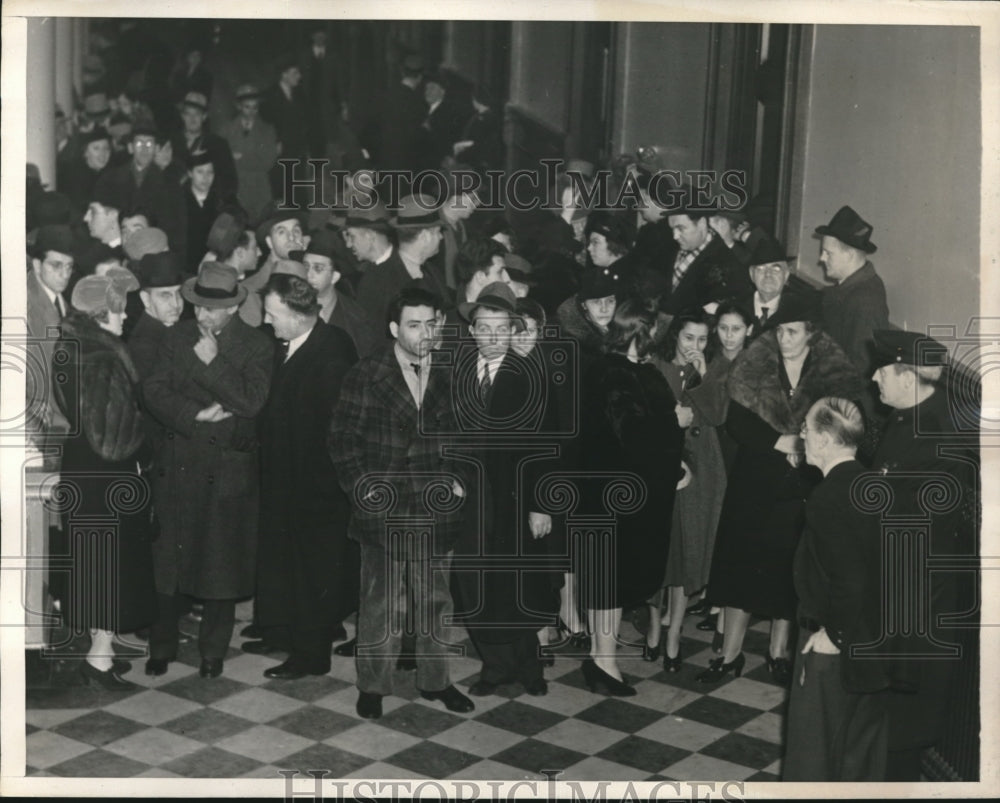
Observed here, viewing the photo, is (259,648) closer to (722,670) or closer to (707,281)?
(722,670)

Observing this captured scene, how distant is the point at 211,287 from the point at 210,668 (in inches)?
62.1

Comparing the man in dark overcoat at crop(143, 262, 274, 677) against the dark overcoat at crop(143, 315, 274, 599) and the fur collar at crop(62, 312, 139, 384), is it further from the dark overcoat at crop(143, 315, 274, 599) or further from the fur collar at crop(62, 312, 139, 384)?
the fur collar at crop(62, 312, 139, 384)

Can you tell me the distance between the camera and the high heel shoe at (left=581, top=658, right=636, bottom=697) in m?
9.45

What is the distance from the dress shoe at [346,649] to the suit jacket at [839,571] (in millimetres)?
1883

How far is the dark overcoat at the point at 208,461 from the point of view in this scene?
9.39 metres

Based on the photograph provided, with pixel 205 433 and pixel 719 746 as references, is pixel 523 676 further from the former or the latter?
pixel 205 433

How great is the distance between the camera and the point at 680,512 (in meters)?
9.49

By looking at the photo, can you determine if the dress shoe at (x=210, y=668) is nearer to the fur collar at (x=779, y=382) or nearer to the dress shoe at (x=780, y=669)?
the dress shoe at (x=780, y=669)

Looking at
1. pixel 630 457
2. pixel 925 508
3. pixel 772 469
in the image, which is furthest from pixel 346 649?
pixel 925 508

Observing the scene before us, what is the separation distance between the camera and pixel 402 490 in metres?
9.26

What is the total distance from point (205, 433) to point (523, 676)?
5.38 ft

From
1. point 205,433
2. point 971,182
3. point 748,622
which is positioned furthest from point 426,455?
point 971,182

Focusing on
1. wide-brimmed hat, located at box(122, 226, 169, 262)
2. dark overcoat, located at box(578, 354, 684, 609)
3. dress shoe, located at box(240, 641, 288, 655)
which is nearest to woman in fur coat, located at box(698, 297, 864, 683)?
dark overcoat, located at box(578, 354, 684, 609)

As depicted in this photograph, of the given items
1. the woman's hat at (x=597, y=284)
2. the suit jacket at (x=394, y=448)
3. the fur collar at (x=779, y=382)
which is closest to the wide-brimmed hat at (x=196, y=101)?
the suit jacket at (x=394, y=448)
